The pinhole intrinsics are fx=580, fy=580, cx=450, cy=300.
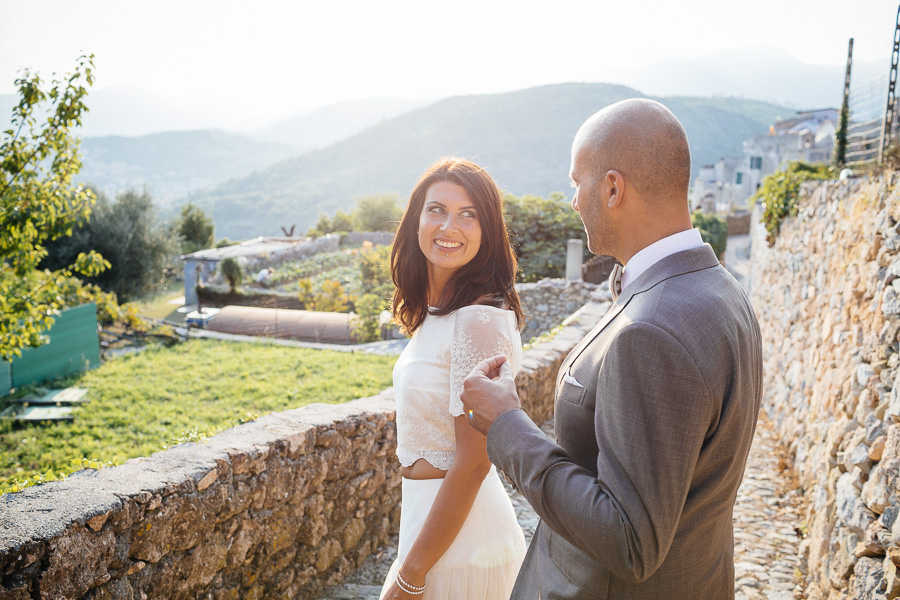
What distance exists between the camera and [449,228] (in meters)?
2.10

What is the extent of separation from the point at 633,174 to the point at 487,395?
60cm

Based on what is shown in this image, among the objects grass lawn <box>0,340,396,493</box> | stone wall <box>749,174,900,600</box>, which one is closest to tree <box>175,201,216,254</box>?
grass lawn <box>0,340,396,493</box>

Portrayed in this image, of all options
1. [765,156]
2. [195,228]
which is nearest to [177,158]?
[195,228]

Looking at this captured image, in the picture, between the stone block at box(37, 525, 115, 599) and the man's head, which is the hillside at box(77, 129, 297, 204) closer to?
the stone block at box(37, 525, 115, 599)

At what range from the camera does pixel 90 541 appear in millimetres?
2273

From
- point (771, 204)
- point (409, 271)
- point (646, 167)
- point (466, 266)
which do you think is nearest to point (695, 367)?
Answer: point (646, 167)

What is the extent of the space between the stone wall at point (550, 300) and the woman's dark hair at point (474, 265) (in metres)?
10.3

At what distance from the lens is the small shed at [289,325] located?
1284 centimetres

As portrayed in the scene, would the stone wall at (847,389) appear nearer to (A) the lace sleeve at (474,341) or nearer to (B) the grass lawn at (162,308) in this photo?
(A) the lace sleeve at (474,341)

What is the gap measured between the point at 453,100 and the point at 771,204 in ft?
436

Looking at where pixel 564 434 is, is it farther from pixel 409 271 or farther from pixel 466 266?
pixel 409 271

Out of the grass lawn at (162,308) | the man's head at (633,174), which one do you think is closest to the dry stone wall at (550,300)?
the man's head at (633,174)

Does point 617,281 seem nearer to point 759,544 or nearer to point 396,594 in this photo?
point 396,594

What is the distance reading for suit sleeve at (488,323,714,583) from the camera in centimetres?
106
